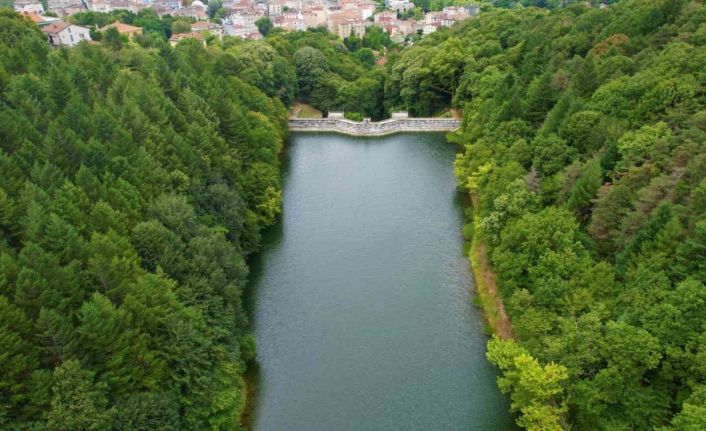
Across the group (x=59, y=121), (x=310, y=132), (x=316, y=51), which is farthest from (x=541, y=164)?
(x=316, y=51)

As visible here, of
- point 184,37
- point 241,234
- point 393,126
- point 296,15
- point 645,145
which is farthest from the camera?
point 296,15

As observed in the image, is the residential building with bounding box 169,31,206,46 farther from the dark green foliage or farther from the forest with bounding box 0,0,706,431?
the dark green foliage

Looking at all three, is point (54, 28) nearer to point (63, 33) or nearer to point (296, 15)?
point (63, 33)

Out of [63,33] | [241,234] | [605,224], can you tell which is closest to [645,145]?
[605,224]

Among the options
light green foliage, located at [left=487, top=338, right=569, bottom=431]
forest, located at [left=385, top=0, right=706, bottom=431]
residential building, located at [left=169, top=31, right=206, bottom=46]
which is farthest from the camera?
residential building, located at [left=169, top=31, right=206, bottom=46]

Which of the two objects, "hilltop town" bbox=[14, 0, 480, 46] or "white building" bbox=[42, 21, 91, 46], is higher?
"white building" bbox=[42, 21, 91, 46]

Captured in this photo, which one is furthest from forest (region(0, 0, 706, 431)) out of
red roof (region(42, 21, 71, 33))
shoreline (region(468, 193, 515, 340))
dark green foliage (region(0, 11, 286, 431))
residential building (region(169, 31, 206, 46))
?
residential building (region(169, 31, 206, 46))

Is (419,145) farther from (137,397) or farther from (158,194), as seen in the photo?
(137,397)

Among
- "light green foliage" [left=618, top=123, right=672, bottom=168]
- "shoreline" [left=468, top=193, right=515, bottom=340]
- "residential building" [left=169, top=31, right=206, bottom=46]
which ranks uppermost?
"light green foliage" [left=618, top=123, right=672, bottom=168]
